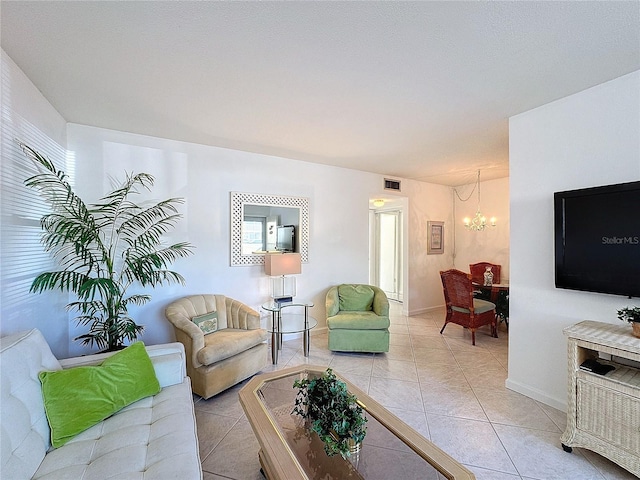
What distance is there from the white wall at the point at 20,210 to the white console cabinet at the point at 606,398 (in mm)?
3573

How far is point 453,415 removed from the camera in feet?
7.64

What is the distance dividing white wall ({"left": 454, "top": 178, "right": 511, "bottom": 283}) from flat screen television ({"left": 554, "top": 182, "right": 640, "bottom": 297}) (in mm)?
3147

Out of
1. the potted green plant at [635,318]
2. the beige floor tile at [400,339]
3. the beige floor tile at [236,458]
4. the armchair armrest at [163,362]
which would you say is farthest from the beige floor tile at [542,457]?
the armchair armrest at [163,362]

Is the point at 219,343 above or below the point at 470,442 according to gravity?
above

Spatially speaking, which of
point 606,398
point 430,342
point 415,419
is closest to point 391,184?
point 430,342

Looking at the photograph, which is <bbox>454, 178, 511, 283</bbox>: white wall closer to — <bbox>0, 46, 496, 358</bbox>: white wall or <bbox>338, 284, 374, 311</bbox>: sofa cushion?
<bbox>0, 46, 496, 358</bbox>: white wall

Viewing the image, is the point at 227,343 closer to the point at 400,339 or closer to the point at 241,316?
the point at 241,316

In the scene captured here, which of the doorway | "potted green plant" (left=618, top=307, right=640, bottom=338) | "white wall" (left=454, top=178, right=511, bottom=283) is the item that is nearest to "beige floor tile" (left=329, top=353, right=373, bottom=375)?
"potted green plant" (left=618, top=307, right=640, bottom=338)

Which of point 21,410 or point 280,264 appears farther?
point 280,264

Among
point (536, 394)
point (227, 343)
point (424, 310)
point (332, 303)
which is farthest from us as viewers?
point (424, 310)

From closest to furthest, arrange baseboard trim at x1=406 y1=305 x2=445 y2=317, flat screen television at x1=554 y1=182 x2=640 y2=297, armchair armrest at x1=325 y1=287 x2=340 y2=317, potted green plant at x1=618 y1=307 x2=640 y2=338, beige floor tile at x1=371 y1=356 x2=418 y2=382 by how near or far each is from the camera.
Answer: potted green plant at x1=618 y1=307 x2=640 y2=338 < flat screen television at x1=554 y1=182 x2=640 y2=297 < beige floor tile at x1=371 y1=356 x2=418 y2=382 < armchair armrest at x1=325 y1=287 x2=340 y2=317 < baseboard trim at x1=406 y1=305 x2=445 y2=317

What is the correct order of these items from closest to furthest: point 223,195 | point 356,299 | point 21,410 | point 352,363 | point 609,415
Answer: point 21,410, point 609,415, point 352,363, point 223,195, point 356,299

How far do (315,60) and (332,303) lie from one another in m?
2.82

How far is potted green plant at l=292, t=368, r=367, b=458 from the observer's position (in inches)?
55.1
